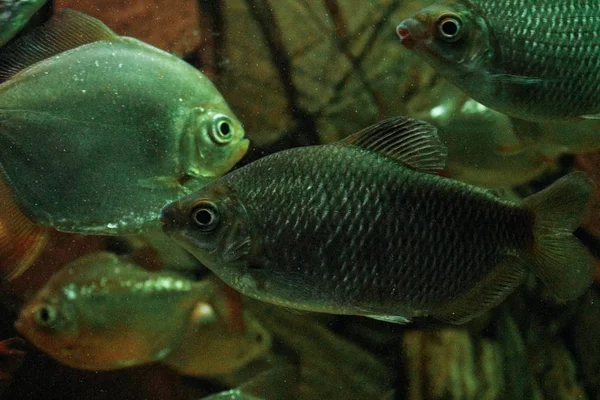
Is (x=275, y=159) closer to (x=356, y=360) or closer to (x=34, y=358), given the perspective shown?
(x=356, y=360)

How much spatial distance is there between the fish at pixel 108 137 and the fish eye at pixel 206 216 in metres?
0.28

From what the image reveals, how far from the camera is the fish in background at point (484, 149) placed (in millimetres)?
2328

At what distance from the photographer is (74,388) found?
2.74 meters

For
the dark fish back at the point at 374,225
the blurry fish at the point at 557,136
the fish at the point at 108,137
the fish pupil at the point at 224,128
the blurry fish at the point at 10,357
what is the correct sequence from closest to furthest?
the dark fish back at the point at 374,225, the fish at the point at 108,137, the fish pupil at the point at 224,128, the blurry fish at the point at 557,136, the blurry fish at the point at 10,357

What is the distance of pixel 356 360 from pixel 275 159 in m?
1.47

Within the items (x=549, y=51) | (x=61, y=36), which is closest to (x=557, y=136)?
(x=549, y=51)

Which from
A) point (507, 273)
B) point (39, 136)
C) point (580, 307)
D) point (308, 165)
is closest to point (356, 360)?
point (580, 307)

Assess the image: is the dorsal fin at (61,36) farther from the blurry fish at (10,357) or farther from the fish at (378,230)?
the blurry fish at (10,357)

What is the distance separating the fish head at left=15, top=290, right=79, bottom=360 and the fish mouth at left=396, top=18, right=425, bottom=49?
61.1 inches

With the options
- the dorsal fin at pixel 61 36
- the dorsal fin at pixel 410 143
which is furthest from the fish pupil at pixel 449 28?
the dorsal fin at pixel 61 36

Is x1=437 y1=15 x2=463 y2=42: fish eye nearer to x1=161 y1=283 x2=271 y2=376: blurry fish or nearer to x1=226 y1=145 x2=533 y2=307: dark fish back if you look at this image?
x1=226 y1=145 x2=533 y2=307: dark fish back

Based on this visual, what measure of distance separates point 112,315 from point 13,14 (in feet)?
3.60

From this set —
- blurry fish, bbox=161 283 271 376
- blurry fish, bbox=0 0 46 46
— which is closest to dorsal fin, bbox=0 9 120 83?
blurry fish, bbox=0 0 46 46

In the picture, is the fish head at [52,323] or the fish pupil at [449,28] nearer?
the fish pupil at [449,28]
